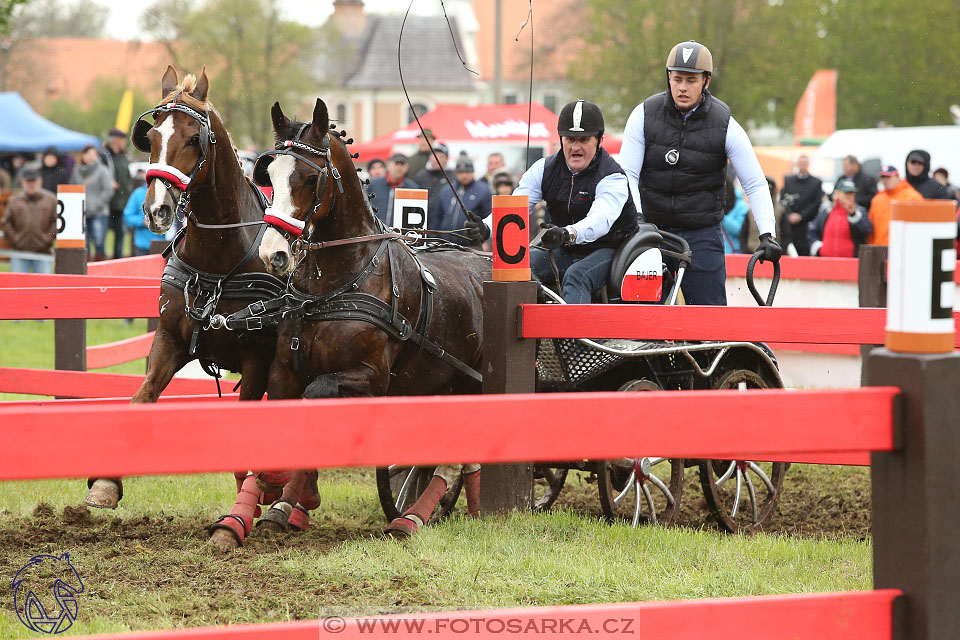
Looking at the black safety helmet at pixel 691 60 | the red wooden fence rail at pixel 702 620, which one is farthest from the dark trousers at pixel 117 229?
the red wooden fence rail at pixel 702 620

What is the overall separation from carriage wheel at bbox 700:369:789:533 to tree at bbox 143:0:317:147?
43015 millimetres

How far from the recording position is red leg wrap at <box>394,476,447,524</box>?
6152 mm

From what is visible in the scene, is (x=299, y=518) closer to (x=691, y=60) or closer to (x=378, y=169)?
(x=691, y=60)

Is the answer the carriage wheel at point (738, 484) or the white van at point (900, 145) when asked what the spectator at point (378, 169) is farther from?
the carriage wheel at point (738, 484)

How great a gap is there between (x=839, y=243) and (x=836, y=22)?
3766 centimetres

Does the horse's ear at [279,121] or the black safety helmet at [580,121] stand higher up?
the black safety helmet at [580,121]

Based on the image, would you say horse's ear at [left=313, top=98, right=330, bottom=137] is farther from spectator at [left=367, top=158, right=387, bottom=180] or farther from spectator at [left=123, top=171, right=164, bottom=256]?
spectator at [left=367, top=158, right=387, bottom=180]

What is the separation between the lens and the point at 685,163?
715 centimetres

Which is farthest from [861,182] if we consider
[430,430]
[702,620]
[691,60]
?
[430,430]

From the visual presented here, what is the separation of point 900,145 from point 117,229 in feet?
52.3

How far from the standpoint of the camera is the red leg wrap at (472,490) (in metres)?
6.76

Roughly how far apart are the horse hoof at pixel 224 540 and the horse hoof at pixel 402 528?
0.76 metres

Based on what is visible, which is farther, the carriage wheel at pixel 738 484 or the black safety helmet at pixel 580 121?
the black safety helmet at pixel 580 121

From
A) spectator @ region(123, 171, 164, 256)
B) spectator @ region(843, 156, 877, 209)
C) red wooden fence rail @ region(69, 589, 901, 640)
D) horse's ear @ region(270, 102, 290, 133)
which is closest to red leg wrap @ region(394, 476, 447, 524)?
horse's ear @ region(270, 102, 290, 133)
